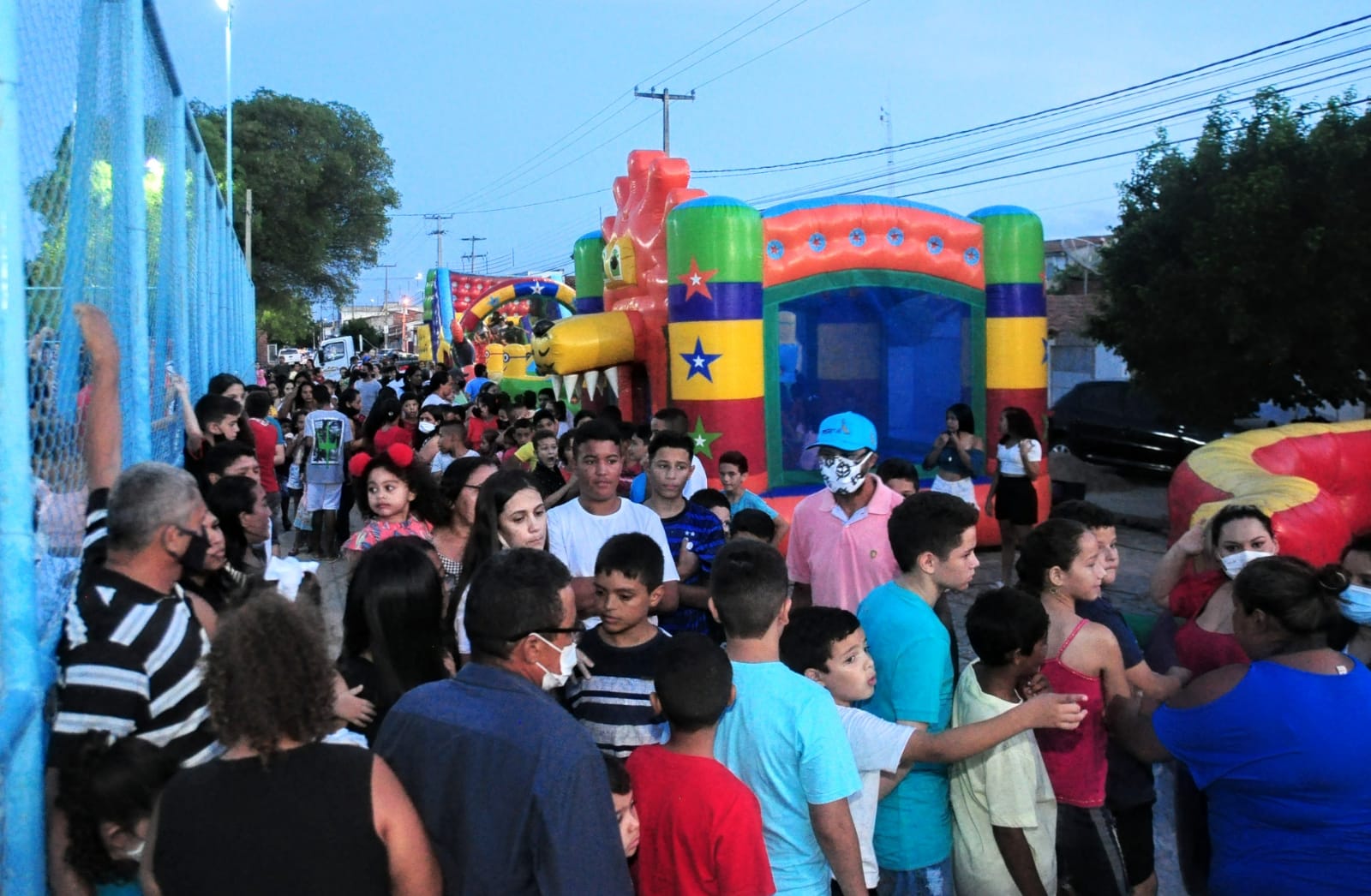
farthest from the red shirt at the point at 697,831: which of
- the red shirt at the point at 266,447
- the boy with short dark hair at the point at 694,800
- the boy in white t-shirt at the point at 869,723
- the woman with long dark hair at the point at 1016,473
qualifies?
the woman with long dark hair at the point at 1016,473

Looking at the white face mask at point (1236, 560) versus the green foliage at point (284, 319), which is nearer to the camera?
the white face mask at point (1236, 560)

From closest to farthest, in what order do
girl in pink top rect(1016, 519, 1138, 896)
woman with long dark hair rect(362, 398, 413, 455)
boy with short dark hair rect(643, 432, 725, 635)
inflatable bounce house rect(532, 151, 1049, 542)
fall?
girl in pink top rect(1016, 519, 1138, 896) → boy with short dark hair rect(643, 432, 725, 635) → woman with long dark hair rect(362, 398, 413, 455) → inflatable bounce house rect(532, 151, 1049, 542)

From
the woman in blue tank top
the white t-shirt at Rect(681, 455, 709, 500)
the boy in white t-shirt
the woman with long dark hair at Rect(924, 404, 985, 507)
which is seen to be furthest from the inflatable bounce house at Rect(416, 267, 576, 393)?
the woman in blue tank top

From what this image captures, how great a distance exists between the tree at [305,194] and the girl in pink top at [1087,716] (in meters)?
27.2

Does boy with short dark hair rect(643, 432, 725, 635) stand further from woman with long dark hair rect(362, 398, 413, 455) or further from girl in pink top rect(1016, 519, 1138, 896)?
woman with long dark hair rect(362, 398, 413, 455)

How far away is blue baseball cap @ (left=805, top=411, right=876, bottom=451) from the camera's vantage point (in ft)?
15.7

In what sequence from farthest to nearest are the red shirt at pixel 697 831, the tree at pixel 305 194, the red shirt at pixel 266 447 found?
the tree at pixel 305 194
the red shirt at pixel 266 447
the red shirt at pixel 697 831

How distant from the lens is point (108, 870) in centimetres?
232

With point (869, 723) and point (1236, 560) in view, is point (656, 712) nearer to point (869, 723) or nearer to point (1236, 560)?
point (869, 723)

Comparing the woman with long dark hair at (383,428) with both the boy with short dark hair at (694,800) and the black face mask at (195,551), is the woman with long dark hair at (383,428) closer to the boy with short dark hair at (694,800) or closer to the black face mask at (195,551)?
the black face mask at (195,551)

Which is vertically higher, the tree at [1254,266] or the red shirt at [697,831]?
the tree at [1254,266]

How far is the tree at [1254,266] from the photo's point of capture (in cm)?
1045

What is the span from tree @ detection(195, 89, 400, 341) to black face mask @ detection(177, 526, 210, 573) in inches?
1058

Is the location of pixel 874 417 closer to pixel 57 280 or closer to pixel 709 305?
pixel 709 305
